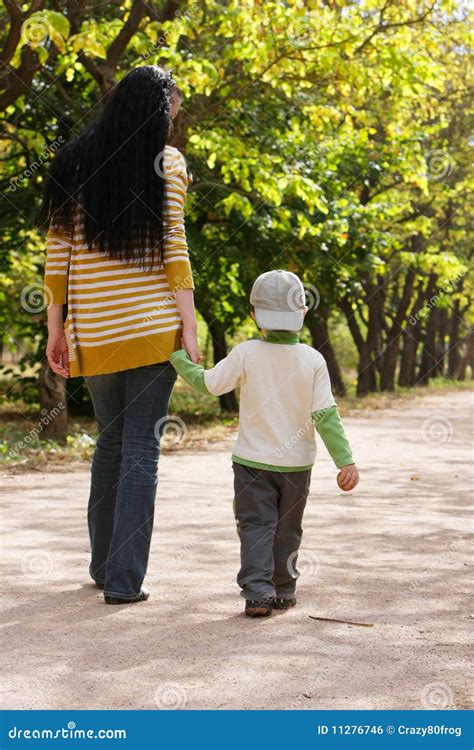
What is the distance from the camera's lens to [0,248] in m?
16.4

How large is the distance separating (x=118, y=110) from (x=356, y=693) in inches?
101

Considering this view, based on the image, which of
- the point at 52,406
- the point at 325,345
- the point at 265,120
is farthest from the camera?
the point at 325,345

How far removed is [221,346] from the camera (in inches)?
790

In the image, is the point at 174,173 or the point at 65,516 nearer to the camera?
the point at 174,173

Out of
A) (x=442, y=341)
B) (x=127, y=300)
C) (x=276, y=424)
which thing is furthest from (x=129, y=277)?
(x=442, y=341)

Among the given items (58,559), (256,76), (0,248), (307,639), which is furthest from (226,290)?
(307,639)

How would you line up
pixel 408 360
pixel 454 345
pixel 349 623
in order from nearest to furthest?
1. pixel 349 623
2. pixel 408 360
3. pixel 454 345

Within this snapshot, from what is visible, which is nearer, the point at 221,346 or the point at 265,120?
the point at 265,120

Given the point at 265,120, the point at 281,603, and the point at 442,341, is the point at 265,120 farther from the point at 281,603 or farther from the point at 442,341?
the point at 442,341

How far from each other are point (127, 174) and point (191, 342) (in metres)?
0.76

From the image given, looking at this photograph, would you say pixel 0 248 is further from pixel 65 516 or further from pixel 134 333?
pixel 134 333

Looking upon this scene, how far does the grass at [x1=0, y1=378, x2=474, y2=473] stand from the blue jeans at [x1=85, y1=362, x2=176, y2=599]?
3133mm

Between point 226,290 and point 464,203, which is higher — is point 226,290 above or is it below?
below
